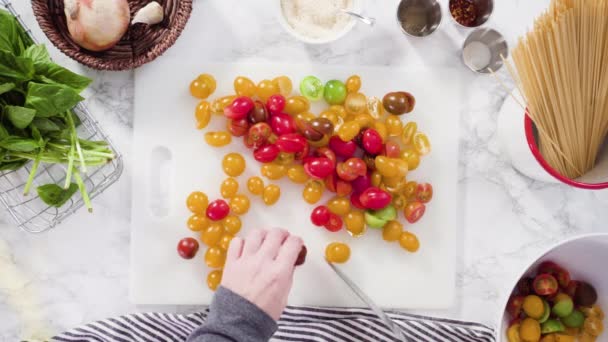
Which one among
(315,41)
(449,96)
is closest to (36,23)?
(315,41)

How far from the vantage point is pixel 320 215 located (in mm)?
1124

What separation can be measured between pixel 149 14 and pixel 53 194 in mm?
372

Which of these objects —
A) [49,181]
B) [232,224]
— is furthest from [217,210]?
[49,181]

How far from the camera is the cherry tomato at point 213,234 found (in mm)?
1123

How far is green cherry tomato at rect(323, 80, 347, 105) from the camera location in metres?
1.12

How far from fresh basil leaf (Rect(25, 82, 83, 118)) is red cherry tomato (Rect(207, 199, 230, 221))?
1.04 ft

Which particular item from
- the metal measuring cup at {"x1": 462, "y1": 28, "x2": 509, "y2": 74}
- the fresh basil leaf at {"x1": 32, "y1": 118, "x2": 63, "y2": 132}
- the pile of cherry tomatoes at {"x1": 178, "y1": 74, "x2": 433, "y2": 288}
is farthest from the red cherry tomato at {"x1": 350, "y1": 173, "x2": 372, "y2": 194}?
the fresh basil leaf at {"x1": 32, "y1": 118, "x2": 63, "y2": 132}

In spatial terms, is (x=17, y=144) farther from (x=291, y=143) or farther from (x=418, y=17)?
(x=418, y=17)

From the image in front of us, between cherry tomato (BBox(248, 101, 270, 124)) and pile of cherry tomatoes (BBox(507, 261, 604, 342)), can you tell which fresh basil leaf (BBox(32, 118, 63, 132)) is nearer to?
cherry tomato (BBox(248, 101, 270, 124))

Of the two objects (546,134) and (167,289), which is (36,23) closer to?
(167,289)

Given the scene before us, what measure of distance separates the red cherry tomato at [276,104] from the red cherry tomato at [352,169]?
0.53ft

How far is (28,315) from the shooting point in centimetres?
118

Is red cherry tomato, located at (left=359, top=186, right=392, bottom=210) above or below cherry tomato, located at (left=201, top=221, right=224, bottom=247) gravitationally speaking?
above

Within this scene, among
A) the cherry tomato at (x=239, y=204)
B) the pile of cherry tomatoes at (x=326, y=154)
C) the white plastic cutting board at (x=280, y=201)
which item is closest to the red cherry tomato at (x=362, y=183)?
the pile of cherry tomatoes at (x=326, y=154)
